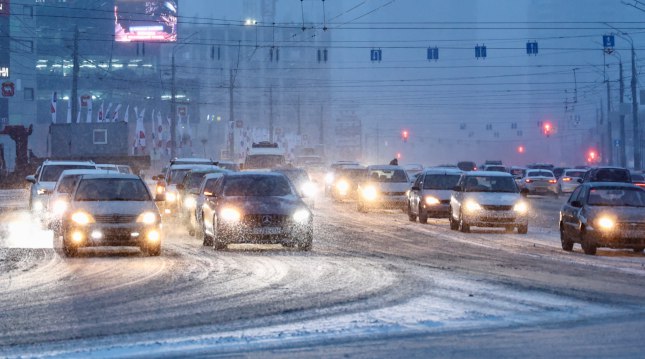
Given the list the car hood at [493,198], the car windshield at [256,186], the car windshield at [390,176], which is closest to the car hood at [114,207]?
the car windshield at [256,186]

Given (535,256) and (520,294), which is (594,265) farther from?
(520,294)

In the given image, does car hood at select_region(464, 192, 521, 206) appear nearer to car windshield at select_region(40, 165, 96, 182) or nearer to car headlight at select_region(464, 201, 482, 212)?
car headlight at select_region(464, 201, 482, 212)

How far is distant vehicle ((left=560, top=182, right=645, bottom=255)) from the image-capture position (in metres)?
22.5

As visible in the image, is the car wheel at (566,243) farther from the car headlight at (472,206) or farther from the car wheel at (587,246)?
the car headlight at (472,206)

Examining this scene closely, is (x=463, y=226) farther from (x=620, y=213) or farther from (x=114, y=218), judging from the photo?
(x=114, y=218)

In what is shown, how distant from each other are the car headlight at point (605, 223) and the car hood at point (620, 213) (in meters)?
0.10

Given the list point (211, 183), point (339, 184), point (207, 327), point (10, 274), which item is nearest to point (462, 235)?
point (211, 183)

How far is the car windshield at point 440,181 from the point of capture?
121 ft

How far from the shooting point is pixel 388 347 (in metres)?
10.5

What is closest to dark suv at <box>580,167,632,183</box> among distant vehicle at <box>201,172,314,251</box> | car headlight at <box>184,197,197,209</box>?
car headlight at <box>184,197,197,209</box>

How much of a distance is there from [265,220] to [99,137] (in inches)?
1999

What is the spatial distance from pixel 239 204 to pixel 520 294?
10.2 m

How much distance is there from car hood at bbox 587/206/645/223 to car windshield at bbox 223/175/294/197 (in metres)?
6.39

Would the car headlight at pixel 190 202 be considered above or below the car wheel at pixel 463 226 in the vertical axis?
above
